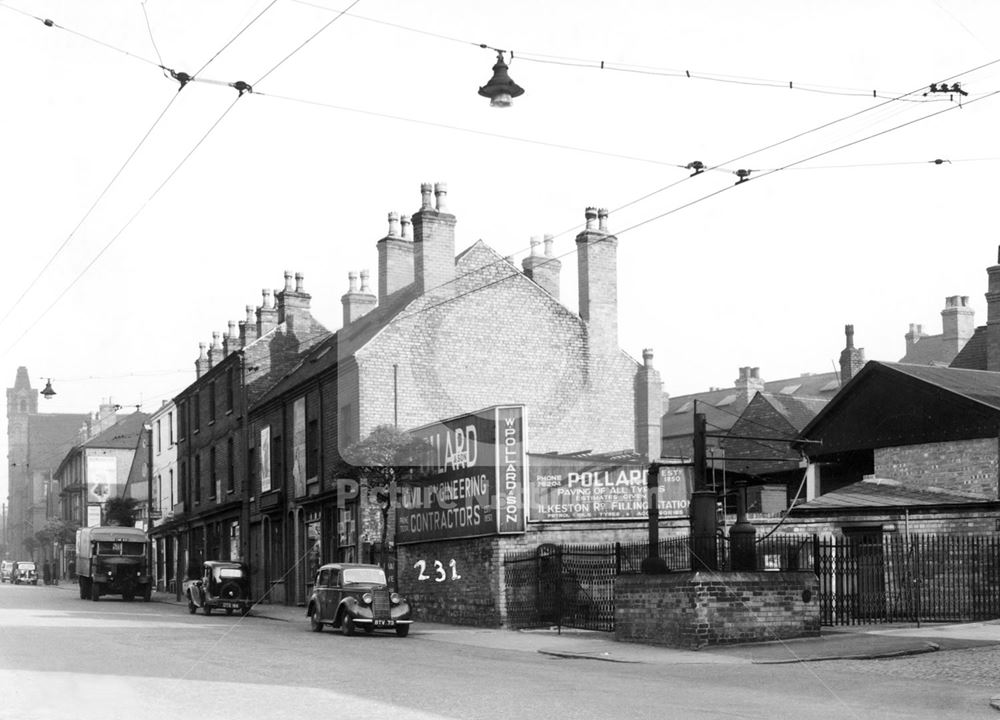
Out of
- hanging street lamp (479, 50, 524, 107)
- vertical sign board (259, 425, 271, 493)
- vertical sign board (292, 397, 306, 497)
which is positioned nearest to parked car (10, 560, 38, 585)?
vertical sign board (259, 425, 271, 493)

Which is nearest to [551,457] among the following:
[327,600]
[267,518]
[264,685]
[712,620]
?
[327,600]

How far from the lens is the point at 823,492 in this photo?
115ft

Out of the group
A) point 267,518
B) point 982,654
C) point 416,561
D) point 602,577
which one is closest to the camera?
point 982,654

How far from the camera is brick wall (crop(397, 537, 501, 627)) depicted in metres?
26.6

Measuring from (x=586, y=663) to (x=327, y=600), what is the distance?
8632mm

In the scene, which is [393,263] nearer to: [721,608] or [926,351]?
[721,608]

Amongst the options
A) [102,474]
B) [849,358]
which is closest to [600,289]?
[849,358]

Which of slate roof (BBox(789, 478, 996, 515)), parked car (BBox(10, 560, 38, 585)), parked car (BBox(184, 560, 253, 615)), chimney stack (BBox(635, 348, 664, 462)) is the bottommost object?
parked car (BBox(10, 560, 38, 585))

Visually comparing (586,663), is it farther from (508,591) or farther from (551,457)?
(551,457)

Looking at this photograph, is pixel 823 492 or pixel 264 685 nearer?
pixel 264 685

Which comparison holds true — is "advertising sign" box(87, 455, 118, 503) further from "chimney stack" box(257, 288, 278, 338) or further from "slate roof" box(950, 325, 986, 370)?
"slate roof" box(950, 325, 986, 370)

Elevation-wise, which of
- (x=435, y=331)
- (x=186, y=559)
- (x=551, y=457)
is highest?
(x=435, y=331)

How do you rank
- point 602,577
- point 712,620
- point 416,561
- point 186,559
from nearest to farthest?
point 712,620 < point 602,577 < point 416,561 < point 186,559

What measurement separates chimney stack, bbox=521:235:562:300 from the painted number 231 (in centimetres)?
1048
